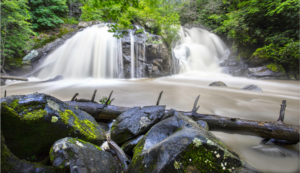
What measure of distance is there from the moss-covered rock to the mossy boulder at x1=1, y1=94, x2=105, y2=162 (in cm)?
39

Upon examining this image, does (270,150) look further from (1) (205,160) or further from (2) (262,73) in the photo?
(2) (262,73)

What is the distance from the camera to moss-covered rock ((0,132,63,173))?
3.43 ft

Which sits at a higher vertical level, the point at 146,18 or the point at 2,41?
the point at 146,18

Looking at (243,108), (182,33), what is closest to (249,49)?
(182,33)

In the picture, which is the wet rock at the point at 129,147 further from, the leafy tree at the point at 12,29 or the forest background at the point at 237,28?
the leafy tree at the point at 12,29

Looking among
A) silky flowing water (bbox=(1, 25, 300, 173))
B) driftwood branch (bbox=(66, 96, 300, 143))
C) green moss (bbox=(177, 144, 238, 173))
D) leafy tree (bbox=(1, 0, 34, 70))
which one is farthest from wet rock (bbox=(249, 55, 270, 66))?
leafy tree (bbox=(1, 0, 34, 70))

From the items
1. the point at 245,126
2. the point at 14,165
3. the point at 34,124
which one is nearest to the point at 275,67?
the point at 245,126

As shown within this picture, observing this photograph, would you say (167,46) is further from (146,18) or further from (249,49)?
(249,49)

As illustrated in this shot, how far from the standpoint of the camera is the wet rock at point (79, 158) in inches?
50.3

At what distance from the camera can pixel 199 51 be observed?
57.1ft

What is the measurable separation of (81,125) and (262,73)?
14765 mm

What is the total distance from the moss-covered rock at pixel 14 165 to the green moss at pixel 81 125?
0.57m

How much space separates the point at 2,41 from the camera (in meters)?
8.83

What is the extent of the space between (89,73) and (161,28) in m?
8.57
